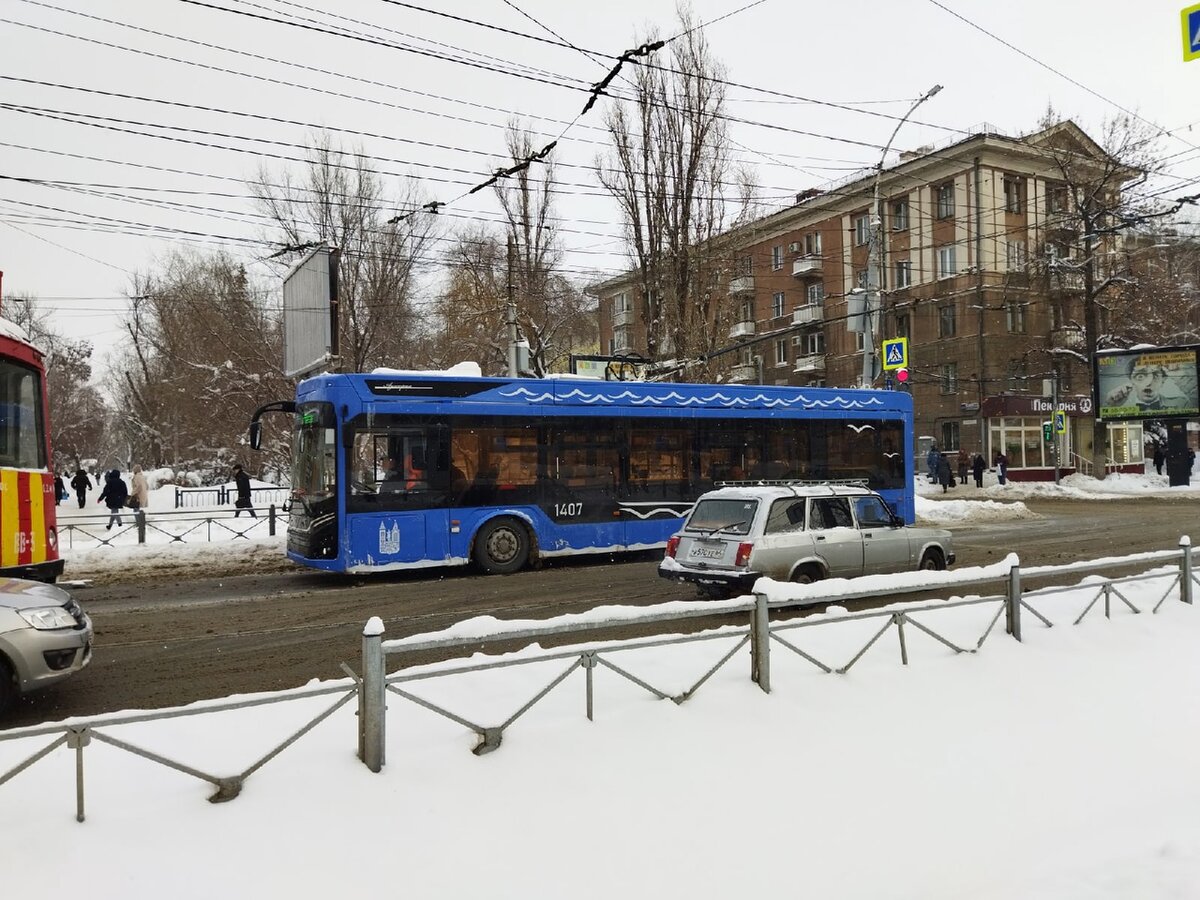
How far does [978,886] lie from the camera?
159 inches

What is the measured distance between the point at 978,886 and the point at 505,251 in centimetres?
3129

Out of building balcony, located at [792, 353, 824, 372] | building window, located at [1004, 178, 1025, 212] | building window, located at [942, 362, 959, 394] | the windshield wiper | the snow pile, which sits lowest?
the snow pile

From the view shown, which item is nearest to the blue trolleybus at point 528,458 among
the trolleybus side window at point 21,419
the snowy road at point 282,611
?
the snowy road at point 282,611

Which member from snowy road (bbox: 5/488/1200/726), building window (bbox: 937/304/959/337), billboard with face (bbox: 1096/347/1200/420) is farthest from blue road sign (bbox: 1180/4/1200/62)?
building window (bbox: 937/304/959/337)

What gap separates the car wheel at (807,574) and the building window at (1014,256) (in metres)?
36.8

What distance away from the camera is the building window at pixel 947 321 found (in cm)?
4253

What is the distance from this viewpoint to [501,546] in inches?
539

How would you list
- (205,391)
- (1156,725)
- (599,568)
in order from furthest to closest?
(205,391) → (599,568) → (1156,725)

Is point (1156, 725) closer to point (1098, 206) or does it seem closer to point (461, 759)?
point (461, 759)

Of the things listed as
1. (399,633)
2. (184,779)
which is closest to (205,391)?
(399,633)

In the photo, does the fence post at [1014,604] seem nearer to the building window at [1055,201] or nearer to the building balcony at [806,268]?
the building window at [1055,201]

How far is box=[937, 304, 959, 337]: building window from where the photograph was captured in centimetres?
4253

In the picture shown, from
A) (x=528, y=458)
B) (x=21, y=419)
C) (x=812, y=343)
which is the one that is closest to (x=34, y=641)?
(x=21, y=419)

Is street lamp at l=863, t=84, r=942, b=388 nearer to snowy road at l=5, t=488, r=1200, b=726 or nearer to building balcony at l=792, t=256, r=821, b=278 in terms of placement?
snowy road at l=5, t=488, r=1200, b=726
